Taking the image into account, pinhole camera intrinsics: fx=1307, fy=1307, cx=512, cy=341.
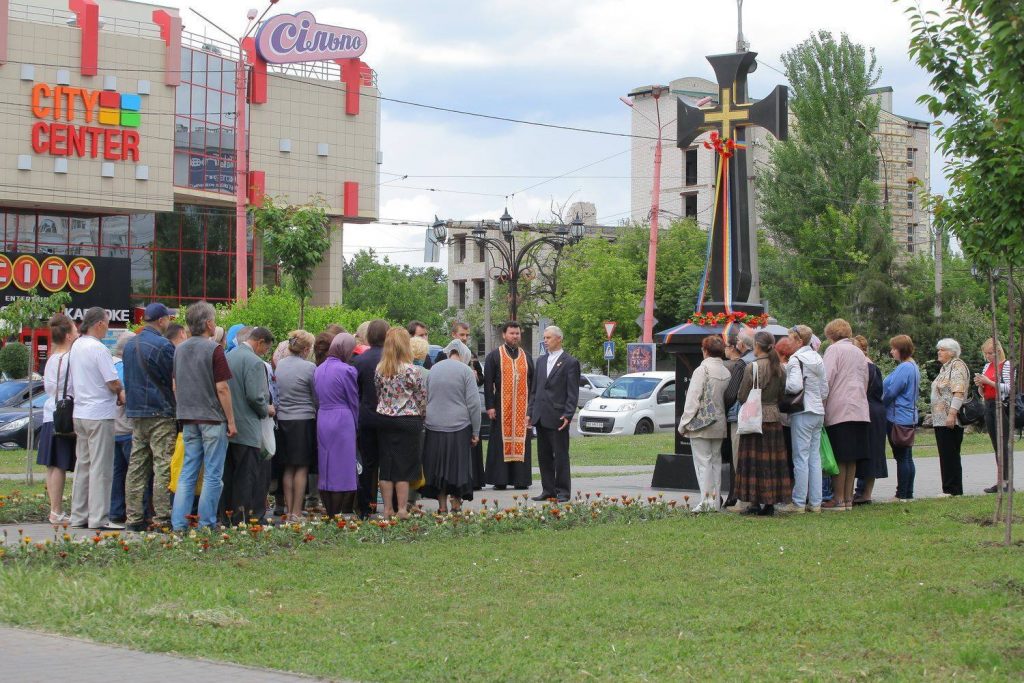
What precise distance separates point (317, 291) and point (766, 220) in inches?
838

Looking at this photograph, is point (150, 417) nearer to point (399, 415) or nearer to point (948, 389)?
point (399, 415)

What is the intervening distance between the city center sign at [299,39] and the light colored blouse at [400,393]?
1750 inches

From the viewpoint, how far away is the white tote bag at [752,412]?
39.7 ft

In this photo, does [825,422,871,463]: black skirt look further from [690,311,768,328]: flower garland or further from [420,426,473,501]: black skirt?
[420,426,473,501]: black skirt

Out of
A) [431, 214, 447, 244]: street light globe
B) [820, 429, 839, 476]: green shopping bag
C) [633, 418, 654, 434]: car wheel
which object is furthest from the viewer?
[431, 214, 447, 244]: street light globe

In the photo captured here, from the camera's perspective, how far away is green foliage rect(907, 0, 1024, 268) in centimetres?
831

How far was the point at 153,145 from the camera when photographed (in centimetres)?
5166

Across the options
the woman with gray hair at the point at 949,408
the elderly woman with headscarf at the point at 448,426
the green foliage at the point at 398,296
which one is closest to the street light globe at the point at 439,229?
the woman with gray hair at the point at 949,408

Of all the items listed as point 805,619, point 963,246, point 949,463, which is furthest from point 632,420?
point 805,619

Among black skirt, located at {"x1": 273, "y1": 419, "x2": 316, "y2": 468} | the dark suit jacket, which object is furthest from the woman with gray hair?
black skirt, located at {"x1": 273, "y1": 419, "x2": 316, "y2": 468}

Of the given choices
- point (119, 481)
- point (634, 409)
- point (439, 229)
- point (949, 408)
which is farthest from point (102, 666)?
point (439, 229)

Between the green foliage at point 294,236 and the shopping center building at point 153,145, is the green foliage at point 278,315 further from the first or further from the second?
the shopping center building at point 153,145

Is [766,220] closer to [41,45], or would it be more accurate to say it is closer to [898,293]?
[898,293]

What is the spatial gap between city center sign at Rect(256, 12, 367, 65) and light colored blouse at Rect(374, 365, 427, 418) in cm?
4445
